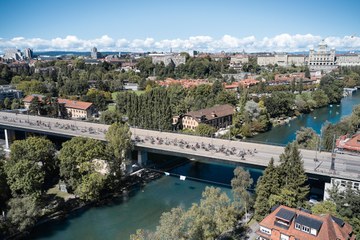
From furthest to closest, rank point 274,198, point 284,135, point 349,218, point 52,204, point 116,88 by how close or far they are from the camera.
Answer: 1. point 116,88
2. point 284,135
3. point 52,204
4. point 274,198
5. point 349,218

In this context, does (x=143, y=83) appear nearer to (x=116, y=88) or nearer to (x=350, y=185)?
(x=116, y=88)

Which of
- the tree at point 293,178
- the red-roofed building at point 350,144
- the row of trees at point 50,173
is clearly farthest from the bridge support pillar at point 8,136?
the red-roofed building at point 350,144

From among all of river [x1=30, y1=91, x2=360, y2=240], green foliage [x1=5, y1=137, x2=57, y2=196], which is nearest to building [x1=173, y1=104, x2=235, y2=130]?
river [x1=30, y1=91, x2=360, y2=240]

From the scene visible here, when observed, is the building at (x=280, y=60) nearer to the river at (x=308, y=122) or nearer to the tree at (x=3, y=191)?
the river at (x=308, y=122)

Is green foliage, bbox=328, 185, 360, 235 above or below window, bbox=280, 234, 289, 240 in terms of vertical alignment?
above

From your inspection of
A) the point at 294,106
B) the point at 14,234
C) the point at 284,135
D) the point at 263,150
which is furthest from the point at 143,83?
the point at 14,234

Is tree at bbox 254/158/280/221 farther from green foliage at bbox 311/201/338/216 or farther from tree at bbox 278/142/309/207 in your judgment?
green foliage at bbox 311/201/338/216
